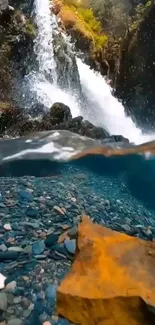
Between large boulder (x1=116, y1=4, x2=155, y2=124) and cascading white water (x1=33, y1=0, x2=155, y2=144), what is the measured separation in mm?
476

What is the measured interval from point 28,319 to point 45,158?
4249 mm

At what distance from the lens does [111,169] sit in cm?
627

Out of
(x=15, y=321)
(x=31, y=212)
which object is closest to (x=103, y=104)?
(x=31, y=212)

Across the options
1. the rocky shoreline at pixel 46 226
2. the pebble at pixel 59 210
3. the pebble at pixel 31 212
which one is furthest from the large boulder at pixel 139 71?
the pebble at pixel 31 212

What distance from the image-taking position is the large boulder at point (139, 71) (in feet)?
40.2

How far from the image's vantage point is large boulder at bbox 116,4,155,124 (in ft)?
40.2

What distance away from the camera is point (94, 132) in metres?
8.66

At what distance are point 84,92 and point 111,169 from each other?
7.20 m

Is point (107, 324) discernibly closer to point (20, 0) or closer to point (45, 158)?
point (45, 158)

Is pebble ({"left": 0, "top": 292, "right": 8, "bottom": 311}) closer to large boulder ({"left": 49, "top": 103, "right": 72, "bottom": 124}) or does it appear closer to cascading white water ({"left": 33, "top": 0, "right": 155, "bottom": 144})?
large boulder ({"left": 49, "top": 103, "right": 72, "bottom": 124})

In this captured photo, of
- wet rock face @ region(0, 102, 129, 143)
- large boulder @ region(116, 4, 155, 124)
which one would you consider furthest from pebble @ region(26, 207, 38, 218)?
large boulder @ region(116, 4, 155, 124)

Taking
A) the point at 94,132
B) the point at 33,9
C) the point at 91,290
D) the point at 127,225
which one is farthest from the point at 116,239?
the point at 33,9

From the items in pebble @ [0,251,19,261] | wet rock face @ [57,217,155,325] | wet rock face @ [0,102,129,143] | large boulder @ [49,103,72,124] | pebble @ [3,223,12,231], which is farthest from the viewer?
large boulder @ [49,103,72,124]

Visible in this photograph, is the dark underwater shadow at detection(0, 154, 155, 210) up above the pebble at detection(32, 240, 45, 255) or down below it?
above
